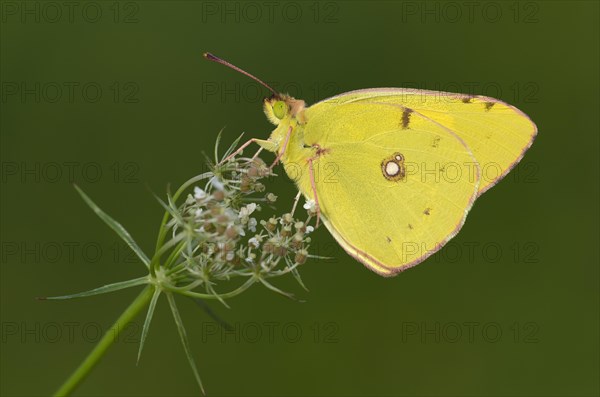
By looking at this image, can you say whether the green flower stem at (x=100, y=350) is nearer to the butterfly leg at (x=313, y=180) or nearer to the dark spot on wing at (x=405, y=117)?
the butterfly leg at (x=313, y=180)

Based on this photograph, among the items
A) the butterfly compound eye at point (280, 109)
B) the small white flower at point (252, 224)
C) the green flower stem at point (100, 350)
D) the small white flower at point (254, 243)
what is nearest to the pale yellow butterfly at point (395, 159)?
the butterfly compound eye at point (280, 109)

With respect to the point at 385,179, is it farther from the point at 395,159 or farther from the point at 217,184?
the point at 217,184

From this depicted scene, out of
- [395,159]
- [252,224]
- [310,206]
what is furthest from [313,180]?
[252,224]

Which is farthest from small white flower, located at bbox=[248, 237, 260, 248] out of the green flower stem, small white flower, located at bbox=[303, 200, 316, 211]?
small white flower, located at bbox=[303, 200, 316, 211]

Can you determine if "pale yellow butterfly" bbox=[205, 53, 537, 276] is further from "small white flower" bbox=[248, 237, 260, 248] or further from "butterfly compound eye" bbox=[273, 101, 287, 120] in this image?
"small white flower" bbox=[248, 237, 260, 248]

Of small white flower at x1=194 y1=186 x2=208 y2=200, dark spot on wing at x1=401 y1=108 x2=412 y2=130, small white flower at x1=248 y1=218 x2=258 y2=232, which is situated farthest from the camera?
dark spot on wing at x1=401 y1=108 x2=412 y2=130

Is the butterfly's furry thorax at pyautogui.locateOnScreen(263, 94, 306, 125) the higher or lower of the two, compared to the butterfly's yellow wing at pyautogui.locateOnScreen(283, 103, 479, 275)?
higher

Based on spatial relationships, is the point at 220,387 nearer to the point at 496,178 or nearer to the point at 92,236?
the point at 92,236
